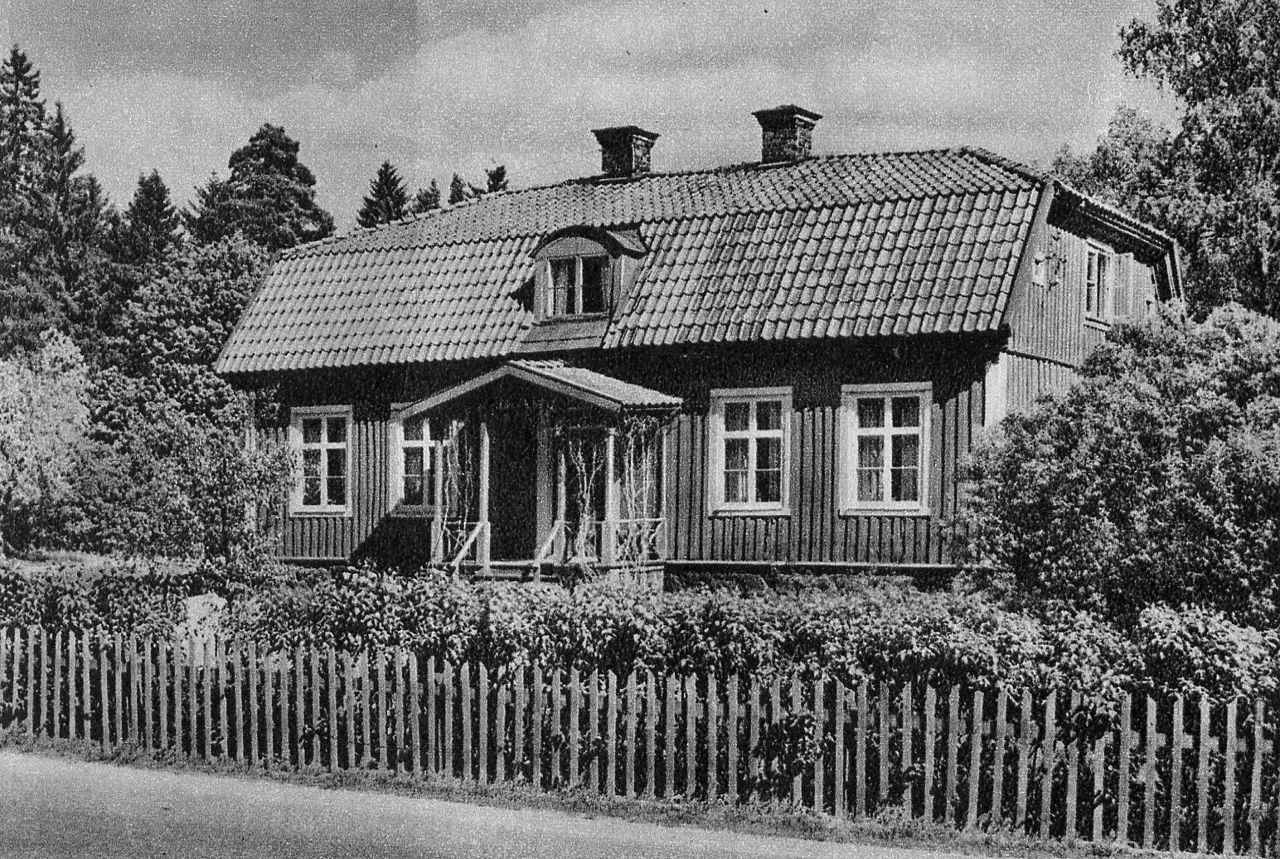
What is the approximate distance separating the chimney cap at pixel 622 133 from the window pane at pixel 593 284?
16.6ft

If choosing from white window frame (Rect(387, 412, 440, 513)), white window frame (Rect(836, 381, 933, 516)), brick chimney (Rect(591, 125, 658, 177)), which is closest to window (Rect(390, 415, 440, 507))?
white window frame (Rect(387, 412, 440, 513))

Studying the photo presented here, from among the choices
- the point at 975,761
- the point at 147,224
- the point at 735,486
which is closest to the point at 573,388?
the point at 735,486

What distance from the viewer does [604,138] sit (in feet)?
94.6

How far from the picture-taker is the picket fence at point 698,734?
959 centimetres

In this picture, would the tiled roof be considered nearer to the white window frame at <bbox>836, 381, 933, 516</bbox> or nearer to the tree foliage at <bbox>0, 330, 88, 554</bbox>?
the white window frame at <bbox>836, 381, 933, 516</bbox>

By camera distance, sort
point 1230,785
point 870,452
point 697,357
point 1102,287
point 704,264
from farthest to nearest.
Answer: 1. point 1102,287
2. point 704,264
3. point 697,357
4. point 870,452
5. point 1230,785

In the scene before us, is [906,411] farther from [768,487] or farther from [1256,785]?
[1256,785]

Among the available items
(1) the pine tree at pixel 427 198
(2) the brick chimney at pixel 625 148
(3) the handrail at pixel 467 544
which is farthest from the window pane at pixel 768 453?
(1) the pine tree at pixel 427 198

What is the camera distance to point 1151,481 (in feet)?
42.8

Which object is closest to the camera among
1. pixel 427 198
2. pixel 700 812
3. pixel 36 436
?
pixel 700 812

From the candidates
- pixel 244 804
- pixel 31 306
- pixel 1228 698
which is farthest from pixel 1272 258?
pixel 31 306

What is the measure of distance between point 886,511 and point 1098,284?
22.1 ft

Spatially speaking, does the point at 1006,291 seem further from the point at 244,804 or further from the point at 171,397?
the point at 171,397

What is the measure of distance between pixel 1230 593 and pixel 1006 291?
27.3ft
